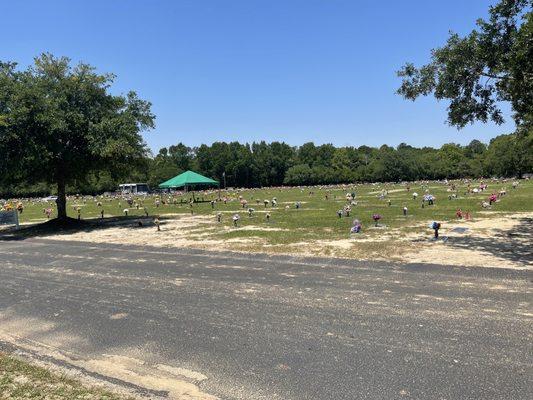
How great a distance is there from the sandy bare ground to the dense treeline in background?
7385 cm

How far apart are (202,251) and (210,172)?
11175 centimetres

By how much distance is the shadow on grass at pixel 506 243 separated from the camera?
436 inches

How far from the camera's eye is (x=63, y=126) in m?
22.0

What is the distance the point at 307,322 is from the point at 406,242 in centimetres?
781

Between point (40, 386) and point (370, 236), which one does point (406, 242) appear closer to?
point (370, 236)

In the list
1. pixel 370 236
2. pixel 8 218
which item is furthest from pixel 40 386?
pixel 8 218

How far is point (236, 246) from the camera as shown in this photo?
14.3 meters

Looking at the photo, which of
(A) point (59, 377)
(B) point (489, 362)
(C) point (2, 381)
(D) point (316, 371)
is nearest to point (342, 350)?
(D) point (316, 371)

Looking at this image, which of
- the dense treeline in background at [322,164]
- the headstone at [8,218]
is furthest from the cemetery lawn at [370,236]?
the dense treeline in background at [322,164]

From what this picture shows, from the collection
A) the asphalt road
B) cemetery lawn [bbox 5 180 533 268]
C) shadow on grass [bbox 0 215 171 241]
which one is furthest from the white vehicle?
the asphalt road

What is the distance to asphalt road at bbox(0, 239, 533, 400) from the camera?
4.77m

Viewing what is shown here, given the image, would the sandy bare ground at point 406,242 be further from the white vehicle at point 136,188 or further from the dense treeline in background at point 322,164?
the white vehicle at point 136,188

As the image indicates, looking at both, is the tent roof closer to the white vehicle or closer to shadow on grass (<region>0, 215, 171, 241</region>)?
shadow on grass (<region>0, 215, 171, 241</region>)

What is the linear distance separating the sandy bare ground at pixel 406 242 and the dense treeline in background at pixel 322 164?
73.9 m
